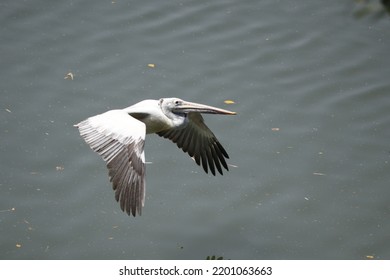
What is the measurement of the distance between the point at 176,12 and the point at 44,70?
2.23 m

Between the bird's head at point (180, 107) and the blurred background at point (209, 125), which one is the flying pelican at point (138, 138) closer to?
the bird's head at point (180, 107)

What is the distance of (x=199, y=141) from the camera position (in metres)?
8.80

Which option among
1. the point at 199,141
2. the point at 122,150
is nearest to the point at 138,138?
the point at 122,150

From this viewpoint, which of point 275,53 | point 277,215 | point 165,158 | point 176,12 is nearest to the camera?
point 277,215

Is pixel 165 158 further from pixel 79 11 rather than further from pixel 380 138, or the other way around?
pixel 79 11

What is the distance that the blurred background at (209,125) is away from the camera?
821cm

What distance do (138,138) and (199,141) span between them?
154 centimetres

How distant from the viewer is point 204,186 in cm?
888

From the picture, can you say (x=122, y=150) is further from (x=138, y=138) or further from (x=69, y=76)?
(x=69, y=76)

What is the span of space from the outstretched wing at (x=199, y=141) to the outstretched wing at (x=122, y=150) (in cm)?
105

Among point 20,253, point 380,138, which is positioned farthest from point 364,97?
point 20,253

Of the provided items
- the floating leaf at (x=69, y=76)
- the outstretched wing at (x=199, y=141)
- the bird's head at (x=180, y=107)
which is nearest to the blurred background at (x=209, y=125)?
the floating leaf at (x=69, y=76)

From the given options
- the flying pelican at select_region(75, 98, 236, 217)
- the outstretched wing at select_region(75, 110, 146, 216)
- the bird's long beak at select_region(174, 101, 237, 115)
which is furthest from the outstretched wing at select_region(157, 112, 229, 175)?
the outstretched wing at select_region(75, 110, 146, 216)

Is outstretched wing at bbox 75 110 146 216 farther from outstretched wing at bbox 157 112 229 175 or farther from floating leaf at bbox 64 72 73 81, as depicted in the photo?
floating leaf at bbox 64 72 73 81
